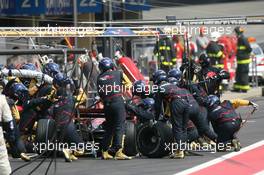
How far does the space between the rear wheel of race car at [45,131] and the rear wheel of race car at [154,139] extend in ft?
Answer: 5.29

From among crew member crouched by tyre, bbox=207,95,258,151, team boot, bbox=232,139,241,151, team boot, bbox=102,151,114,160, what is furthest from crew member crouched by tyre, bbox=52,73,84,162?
team boot, bbox=232,139,241,151

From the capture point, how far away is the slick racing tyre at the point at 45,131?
15.3m

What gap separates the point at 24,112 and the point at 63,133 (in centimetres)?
135

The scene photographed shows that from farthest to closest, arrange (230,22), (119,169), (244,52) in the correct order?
(244,52) → (230,22) → (119,169)

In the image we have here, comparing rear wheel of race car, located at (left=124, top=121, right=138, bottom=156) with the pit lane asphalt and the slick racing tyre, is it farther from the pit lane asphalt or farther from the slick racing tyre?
the slick racing tyre

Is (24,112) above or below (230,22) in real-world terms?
below

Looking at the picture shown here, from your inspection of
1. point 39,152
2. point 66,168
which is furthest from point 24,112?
point 66,168

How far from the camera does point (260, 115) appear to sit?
2125 cm

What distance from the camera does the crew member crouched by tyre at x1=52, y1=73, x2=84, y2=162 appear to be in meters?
14.8

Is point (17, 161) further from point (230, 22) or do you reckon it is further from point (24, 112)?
point (230, 22)
